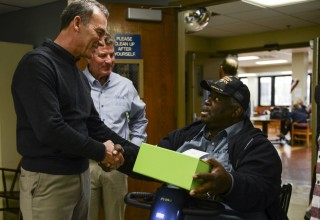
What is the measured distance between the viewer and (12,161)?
4059 mm

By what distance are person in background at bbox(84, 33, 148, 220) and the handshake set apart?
602 millimetres

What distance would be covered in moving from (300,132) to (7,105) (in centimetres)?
783

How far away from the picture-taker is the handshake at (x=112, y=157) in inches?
63.2

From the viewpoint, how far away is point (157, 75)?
3.18m

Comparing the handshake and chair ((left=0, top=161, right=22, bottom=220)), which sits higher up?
the handshake

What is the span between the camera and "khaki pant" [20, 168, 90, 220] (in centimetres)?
153

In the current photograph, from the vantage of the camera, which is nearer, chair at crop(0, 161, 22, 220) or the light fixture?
chair at crop(0, 161, 22, 220)

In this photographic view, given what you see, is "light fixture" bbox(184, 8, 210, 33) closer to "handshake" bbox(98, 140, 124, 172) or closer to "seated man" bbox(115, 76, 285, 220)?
"seated man" bbox(115, 76, 285, 220)

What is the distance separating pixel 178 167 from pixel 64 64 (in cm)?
71

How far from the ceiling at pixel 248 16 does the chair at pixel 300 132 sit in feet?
10.6

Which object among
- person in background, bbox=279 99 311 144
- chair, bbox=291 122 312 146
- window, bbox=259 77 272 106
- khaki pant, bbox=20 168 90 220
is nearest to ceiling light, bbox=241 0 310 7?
khaki pant, bbox=20 168 90 220

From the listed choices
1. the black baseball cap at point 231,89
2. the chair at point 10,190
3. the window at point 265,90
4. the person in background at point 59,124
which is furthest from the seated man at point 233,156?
the window at point 265,90

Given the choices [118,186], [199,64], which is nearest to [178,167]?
[118,186]

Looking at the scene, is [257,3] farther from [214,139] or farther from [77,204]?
[77,204]
